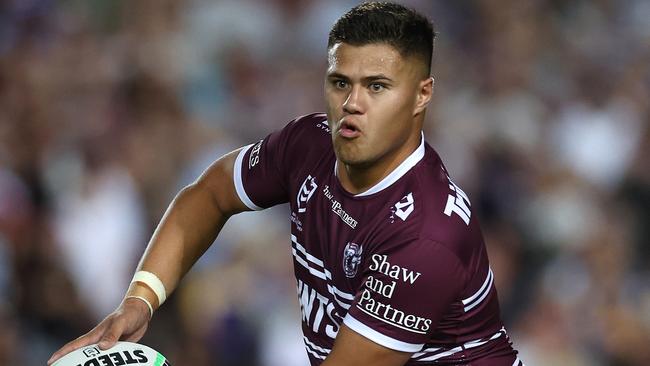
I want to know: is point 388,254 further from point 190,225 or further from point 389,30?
point 190,225

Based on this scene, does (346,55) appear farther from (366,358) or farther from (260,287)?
(260,287)

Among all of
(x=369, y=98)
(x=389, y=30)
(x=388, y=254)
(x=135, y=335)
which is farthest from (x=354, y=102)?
(x=135, y=335)

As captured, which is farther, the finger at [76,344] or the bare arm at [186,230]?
the bare arm at [186,230]

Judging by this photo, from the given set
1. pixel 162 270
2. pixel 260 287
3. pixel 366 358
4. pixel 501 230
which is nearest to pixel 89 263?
pixel 260 287

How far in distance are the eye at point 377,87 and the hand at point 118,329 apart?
1.18 metres

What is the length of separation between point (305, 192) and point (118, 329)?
0.83 metres

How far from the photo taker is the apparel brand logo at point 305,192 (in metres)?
4.21

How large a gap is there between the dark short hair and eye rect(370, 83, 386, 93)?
12 cm

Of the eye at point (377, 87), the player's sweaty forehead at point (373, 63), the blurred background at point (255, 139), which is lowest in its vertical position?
the blurred background at point (255, 139)

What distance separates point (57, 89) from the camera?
8.64 m

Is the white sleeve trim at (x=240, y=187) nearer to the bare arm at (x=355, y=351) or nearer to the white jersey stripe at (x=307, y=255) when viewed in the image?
the white jersey stripe at (x=307, y=255)

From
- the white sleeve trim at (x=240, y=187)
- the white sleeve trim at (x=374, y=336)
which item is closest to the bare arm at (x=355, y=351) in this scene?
the white sleeve trim at (x=374, y=336)

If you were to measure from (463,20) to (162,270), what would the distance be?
6.23 metres

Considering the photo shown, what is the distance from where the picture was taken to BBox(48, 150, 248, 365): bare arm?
4277 millimetres
